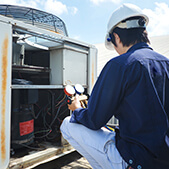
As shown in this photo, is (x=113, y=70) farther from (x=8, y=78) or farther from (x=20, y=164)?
(x=20, y=164)

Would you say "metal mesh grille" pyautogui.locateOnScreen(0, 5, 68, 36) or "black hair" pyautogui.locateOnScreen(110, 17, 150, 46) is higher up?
"metal mesh grille" pyautogui.locateOnScreen(0, 5, 68, 36)

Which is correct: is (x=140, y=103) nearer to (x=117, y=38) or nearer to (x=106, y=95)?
(x=106, y=95)

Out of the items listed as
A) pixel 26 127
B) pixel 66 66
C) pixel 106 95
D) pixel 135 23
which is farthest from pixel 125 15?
pixel 26 127

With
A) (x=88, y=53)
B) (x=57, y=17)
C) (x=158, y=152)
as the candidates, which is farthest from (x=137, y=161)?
(x=57, y=17)

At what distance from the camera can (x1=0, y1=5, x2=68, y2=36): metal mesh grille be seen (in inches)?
106

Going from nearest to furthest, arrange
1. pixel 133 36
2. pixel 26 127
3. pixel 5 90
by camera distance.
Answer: pixel 133 36
pixel 5 90
pixel 26 127

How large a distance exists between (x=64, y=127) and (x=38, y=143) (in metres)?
0.96

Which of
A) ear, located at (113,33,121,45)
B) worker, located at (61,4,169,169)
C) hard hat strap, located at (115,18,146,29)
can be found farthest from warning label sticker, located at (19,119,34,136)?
hard hat strap, located at (115,18,146,29)

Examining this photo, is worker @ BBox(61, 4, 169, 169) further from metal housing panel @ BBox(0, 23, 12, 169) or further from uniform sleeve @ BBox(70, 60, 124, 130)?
metal housing panel @ BBox(0, 23, 12, 169)

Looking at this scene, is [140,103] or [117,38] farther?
[117,38]

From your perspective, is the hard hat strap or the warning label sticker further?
the warning label sticker

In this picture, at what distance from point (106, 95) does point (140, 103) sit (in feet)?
0.67

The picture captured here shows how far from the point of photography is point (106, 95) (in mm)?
1092

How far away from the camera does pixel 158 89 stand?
40.3 inches
